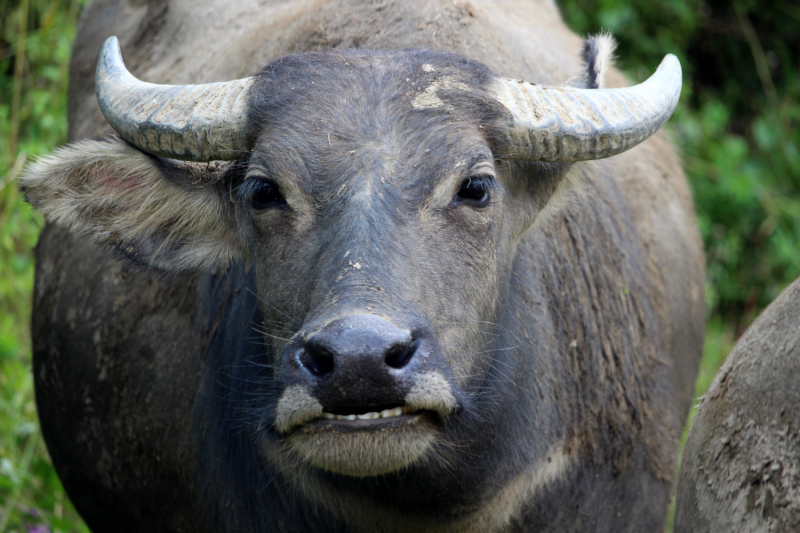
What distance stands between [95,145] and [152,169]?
0.23 metres

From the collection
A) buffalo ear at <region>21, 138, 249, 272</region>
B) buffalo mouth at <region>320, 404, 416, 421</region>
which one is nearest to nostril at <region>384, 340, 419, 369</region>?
buffalo mouth at <region>320, 404, 416, 421</region>

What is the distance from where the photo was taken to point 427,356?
104 inches

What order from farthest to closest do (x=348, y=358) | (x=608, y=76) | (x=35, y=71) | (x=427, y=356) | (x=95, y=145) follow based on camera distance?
1. (x=35, y=71)
2. (x=608, y=76)
3. (x=95, y=145)
4. (x=427, y=356)
5. (x=348, y=358)

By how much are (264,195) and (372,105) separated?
481 mm

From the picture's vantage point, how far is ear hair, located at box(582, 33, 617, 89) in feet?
11.4

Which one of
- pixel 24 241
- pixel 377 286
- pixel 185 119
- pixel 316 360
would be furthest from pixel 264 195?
pixel 24 241

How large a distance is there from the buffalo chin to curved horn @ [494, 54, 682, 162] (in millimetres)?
1052

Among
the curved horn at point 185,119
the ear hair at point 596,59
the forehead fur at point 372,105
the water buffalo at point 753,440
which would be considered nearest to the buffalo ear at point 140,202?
the curved horn at point 185,119

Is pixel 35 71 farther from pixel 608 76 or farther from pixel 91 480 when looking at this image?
pixel 608 76

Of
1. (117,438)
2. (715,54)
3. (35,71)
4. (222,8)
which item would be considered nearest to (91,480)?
(117,438)

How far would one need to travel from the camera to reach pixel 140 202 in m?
3.58

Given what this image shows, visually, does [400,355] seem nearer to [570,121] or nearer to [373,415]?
[373,415]

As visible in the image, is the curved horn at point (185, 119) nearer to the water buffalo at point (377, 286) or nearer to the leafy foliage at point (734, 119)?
the water buffalo at point (377, 286)


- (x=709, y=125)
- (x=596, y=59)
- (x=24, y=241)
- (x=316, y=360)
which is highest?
(x=596, y=59)
